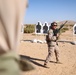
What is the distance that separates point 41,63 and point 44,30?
2142 cm

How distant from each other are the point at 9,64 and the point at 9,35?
0.41 feet

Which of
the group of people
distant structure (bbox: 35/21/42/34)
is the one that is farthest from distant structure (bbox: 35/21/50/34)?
the group of people

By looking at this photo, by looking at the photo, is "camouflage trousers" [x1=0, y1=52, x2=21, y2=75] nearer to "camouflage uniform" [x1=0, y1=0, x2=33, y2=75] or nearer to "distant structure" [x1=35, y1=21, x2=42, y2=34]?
"camouflage uniform" [x1=0, y1=0, x2=33, y2=75]

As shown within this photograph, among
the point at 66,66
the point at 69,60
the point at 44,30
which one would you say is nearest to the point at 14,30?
the point at 66,66

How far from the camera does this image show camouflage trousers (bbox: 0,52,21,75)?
1.07 meters

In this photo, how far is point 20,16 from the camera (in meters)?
1.21

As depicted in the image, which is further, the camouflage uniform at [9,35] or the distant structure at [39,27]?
the distant structure at [39,27]

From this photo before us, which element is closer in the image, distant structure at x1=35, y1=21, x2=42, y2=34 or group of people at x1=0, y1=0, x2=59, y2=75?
group of people at x1=0, y1=0, x2=59, y2=75

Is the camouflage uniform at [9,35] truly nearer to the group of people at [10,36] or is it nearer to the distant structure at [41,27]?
the group of people at [10,36]

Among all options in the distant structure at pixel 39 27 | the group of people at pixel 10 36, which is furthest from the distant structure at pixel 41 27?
the group of people at pixel 10 36

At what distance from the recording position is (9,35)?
1.14 m

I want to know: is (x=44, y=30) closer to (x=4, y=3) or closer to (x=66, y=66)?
(x=66, y=66)

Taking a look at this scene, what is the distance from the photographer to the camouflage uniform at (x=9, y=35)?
1.09m

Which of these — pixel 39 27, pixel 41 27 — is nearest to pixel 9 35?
pixel 41 27
